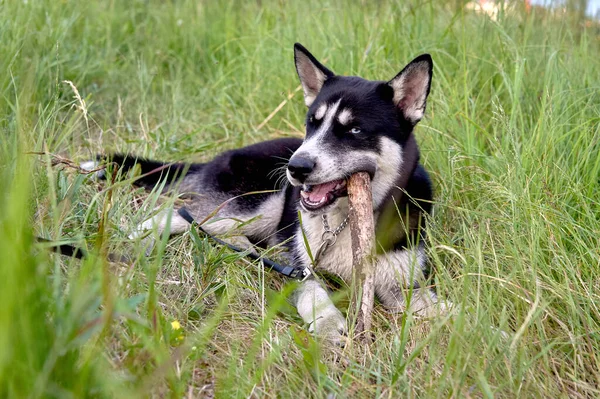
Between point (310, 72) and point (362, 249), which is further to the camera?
point (310, 72)

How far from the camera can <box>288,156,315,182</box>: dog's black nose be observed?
8.84ft

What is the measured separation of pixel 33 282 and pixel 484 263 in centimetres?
183

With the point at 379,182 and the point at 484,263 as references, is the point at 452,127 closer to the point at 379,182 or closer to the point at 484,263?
the point at 379,182

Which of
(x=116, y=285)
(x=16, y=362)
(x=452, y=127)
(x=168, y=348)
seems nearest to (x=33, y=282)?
(x=16, y=362)

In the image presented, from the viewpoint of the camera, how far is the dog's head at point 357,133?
2756 millimetres

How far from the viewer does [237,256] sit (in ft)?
8.84

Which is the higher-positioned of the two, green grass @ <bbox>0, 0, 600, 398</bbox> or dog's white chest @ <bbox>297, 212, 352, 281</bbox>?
green grass @ <bbox>0, 0, 600, 398</bbox>

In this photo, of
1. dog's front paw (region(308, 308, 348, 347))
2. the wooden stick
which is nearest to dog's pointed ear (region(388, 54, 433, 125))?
the wooden stick

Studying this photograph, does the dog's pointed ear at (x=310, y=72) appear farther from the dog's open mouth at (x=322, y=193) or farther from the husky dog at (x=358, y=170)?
the dog's open mouth at (x=322, y=193)

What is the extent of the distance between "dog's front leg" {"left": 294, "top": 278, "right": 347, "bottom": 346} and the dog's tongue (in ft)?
1.32

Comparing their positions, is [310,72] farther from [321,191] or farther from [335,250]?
[335,250]

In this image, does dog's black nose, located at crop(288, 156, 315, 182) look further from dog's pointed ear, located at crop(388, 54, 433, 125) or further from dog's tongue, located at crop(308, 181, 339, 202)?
dog's pointed ear, located at crop(388, 54, 433, 125)

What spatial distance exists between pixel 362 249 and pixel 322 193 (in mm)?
390

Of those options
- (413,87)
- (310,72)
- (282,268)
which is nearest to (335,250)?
(282,268)
